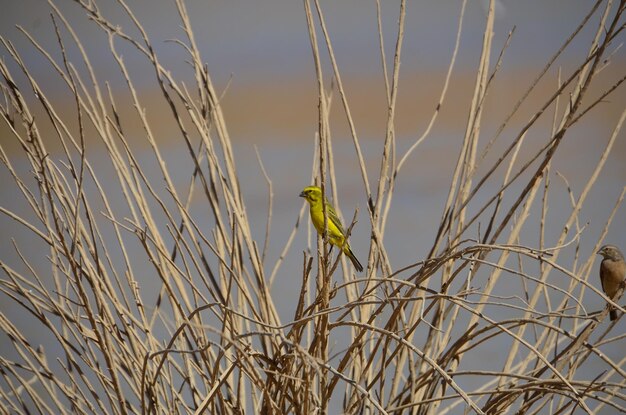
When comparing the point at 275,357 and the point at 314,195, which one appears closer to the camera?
the point at 275,357

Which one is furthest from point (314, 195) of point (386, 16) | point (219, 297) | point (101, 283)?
point (101, 283)

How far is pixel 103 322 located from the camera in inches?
35.6

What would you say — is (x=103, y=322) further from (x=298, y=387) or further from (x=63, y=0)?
(x=63, y=0)

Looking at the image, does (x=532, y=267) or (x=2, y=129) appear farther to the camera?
(x=2, y=129)

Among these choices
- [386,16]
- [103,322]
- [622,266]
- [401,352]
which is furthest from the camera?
[386,16]

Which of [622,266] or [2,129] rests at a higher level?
[2,129]

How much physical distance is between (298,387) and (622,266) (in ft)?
3.25

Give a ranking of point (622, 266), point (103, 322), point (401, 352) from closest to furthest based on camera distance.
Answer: point (103, 322), point (401, 352), point (622, 266)

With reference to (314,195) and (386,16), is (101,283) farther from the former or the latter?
(386,16)

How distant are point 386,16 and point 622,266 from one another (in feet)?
2.94

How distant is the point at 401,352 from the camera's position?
3.49 feet

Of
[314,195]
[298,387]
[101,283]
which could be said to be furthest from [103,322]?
[314,195]

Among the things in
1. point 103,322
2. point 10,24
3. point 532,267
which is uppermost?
point 10,24

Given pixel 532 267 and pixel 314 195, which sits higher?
pixel 314 195
